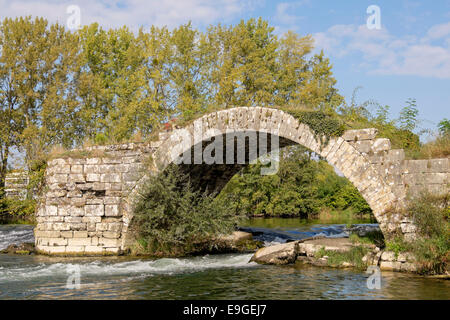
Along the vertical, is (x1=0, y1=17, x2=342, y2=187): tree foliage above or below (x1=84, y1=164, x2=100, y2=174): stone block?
above

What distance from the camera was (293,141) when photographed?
36.7ft

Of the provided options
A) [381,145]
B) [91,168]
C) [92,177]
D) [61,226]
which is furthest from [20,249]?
[381,145]

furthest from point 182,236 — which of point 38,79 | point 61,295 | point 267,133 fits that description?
point 38,79

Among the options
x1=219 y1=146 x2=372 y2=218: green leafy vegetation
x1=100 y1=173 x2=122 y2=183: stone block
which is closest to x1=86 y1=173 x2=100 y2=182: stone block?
x1=100 y1=173 x2=122 y2=183: stone block

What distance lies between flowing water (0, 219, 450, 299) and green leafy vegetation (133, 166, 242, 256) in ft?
2.65

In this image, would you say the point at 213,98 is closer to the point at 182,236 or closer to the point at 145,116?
the point at 145,116

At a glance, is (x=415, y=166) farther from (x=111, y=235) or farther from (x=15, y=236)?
(x=15, y=236)

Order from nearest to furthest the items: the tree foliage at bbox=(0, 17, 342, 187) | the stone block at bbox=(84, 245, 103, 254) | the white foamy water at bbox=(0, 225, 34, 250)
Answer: the stone block at bbox=(84, 245, 103, 254)
the white foamy water at bbox=(0, 225, 34, 250)
the tree foliage at bbox=(0, 17, 342, 187)

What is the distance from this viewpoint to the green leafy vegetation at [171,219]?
1117 cm

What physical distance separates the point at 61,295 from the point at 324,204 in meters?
22.4

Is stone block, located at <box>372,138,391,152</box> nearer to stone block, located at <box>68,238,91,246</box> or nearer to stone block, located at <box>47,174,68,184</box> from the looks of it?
stone block, located at <box>68,238,91,246</box>

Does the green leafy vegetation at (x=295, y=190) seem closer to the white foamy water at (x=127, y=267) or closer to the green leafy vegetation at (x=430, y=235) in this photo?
the white foamy water at (x=127, y=267)

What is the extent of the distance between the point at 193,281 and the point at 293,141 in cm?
476

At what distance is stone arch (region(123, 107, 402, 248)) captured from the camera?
29.1 ft
